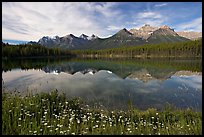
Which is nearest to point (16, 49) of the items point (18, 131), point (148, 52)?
point (148, 52)

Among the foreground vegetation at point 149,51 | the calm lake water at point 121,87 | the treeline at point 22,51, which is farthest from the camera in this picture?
the foreground vegetation at point 149,51

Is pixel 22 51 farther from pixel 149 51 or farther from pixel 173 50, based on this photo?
pixel 173 50

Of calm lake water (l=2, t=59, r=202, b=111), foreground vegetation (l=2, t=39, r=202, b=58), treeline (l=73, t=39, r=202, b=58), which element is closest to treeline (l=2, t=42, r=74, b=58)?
foreground vegetation (l=2, t=39, r=202, b=58)

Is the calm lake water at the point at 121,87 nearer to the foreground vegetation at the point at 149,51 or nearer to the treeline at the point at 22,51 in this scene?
the treeline at the point at 22,51

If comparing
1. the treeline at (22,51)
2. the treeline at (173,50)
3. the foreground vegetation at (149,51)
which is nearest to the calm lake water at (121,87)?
the treeline at (22,51)

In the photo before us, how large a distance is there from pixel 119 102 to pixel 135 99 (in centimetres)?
240

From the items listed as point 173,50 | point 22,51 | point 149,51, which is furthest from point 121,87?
point 149,51

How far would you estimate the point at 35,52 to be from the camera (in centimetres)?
14562

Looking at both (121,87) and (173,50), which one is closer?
(121,87)

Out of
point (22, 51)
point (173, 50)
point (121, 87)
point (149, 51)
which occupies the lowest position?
point (121, 87)

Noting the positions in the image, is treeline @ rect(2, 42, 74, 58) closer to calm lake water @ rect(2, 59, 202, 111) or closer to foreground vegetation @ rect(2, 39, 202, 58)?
foreground vegetation @ rect(2, 39, 202, 58)

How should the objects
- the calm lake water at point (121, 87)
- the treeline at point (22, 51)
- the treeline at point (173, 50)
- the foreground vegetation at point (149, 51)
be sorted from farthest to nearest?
the treeline at point (173, 50) < the foreground vegetation at point (149, 51) < the treeline at point (22, 51) < the calm lake water at point (121, 87)

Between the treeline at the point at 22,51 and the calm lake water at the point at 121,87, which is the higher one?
the treeline at the point at 22,51

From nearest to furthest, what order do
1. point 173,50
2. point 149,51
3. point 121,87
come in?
point 121,87 < point 173,50 < point 149,51
